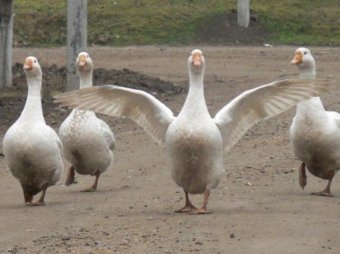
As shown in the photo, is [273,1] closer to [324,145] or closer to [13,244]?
[324,145]

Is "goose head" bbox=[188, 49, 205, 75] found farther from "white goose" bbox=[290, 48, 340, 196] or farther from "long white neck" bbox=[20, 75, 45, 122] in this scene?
"long white neck" bbox=[20, 75, 45, 122]

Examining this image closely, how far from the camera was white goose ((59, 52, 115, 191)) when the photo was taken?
14562 mm

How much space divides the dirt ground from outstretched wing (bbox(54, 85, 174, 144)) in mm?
942

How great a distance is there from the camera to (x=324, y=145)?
13.8 meters

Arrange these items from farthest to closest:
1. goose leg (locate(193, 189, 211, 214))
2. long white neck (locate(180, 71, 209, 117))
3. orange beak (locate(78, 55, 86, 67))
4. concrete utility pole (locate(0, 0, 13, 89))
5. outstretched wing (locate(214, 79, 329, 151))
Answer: concrete utility pole (locate(0, 0, 13, 89)) → orange beak (locate(78, 55, 86, 67)) → outstretched wing (locate(214, 79, 329, 151)) → goose leg (locate(193, 189, 211, 214)) → long white neck (locate(180, 71, 209, 117))

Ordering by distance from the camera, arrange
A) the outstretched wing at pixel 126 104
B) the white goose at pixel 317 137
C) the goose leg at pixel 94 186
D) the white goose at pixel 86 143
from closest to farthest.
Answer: the outstretched wing at pixel 126 104 → the white goose at pixel 317 137 → the white goose at pixel 86 143 → the goose leg at pixel 94 186

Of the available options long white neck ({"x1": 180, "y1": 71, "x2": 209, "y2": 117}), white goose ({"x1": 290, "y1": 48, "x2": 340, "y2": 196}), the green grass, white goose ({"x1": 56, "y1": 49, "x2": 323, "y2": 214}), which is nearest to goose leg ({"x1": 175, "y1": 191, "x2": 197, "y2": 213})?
white goose ({"x1": 56, "y1": 49, "x2": 323, "y2": 214})

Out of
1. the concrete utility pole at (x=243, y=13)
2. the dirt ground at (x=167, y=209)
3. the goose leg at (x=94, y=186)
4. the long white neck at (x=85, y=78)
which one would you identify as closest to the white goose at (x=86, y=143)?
the goose leg at (x=94, y=186)

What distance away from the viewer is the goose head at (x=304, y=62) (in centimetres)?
1425

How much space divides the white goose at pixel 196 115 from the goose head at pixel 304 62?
67.6 inches

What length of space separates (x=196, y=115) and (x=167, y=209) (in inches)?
51.2

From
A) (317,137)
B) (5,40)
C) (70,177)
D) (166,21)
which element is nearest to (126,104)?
(317,137)

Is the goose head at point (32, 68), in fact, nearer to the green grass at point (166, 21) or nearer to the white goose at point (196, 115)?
the white goose at point (196, 115)

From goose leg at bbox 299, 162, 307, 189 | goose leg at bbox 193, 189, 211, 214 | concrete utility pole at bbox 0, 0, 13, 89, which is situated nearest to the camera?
goose leg at bbox 193, 189, 211, 214
